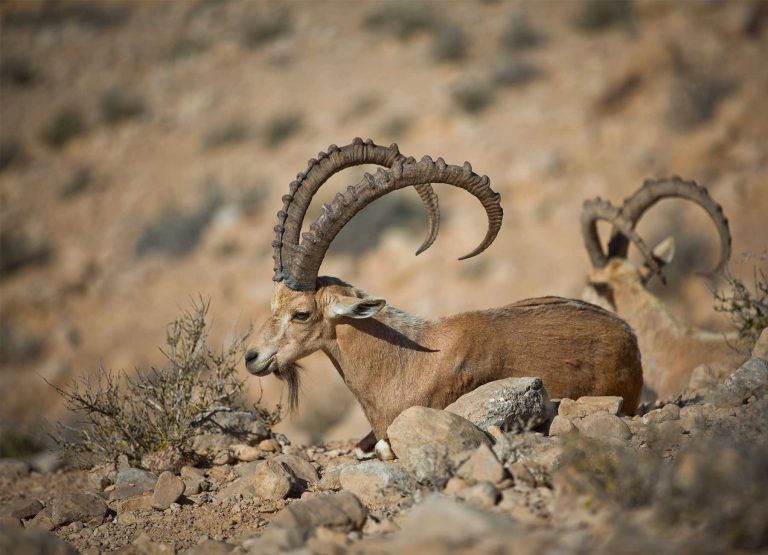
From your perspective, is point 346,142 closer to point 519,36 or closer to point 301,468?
point 519,36

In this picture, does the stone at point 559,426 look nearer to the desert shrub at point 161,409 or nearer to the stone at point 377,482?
the stone at point 377,482

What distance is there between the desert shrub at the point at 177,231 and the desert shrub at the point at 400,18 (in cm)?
912

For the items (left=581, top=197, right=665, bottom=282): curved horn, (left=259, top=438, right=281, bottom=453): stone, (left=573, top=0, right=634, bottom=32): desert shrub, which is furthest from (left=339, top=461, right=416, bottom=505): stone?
(left=573, top=0, right=634, bottom=32): desert shrub

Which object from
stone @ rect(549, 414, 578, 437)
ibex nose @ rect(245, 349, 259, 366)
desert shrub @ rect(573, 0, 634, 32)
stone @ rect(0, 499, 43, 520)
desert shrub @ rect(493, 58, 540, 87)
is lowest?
stone @ rect(0, 499, 43, 520)

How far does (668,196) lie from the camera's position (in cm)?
845

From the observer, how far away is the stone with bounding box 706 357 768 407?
206 inches

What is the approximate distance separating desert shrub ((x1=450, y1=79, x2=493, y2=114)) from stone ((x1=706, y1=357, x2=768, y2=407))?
14.8 metres

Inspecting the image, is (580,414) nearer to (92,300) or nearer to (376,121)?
(92,300)

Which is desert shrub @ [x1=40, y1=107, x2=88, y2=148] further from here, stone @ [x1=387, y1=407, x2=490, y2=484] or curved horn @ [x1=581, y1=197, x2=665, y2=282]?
stone @ [x1=387, y1=407, x2=490, y2=484]

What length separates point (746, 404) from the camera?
17.0ft

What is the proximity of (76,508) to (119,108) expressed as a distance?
2085 centimetres

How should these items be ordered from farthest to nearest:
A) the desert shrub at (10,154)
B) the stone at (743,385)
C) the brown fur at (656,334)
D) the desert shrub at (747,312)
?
the desert shrub at (10,154)
the brown fur at (656,334)
the desert shrub at (747,312)
the stone at (743,385)

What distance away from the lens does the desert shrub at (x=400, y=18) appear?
24.3 meters

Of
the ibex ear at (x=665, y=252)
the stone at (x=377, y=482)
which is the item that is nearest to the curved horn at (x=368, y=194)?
the stone at (x=377, y=482)
